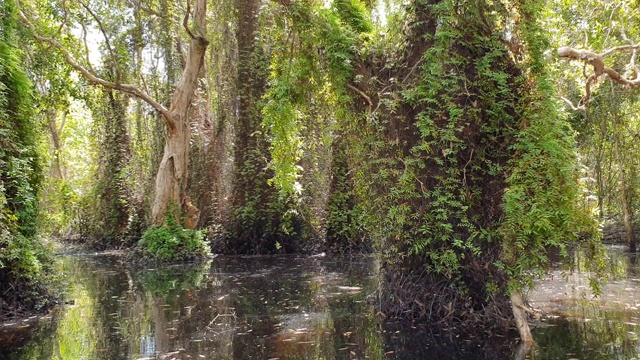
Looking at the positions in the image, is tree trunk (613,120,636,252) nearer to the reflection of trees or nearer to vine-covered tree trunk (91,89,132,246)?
the reflection of trees

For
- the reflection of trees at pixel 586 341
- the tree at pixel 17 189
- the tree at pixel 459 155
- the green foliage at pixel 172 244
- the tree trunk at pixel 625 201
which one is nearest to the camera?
the reflection of trees at pixel 586 341

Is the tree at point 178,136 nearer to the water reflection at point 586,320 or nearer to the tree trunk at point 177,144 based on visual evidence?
the tree trunk at point 177,144

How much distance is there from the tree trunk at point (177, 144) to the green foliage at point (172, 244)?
15.5 inches

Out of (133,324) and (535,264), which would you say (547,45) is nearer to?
(535,264)

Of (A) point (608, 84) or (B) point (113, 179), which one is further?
(B) point (113, 179)

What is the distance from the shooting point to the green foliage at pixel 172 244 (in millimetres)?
14047

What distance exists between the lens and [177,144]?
49.4 ft

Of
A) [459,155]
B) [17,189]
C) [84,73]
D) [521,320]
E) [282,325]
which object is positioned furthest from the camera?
[84,73]

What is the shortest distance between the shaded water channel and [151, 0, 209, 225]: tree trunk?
15.7 feet

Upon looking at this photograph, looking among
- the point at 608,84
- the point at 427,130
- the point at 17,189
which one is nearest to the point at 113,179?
the point at 17,189

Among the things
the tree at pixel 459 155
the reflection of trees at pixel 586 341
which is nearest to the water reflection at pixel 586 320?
the reflection of trees at pixel 586 341

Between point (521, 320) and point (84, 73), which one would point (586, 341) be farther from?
point (84, 73)

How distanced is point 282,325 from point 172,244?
869cm

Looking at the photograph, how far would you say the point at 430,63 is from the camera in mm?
5941
